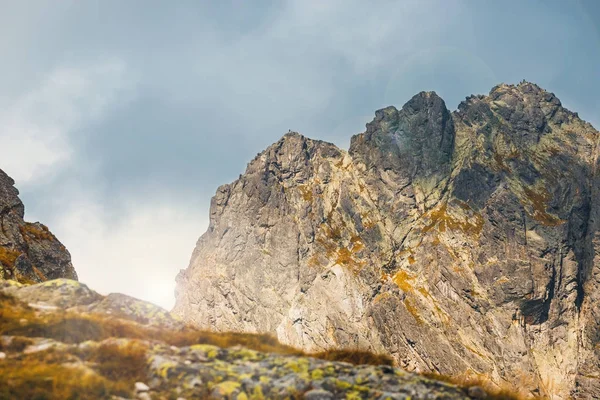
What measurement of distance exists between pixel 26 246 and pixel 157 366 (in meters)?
46.9

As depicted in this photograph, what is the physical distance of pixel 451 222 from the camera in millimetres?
169375

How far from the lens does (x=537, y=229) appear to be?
159 m

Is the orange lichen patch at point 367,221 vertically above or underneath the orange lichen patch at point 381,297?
above

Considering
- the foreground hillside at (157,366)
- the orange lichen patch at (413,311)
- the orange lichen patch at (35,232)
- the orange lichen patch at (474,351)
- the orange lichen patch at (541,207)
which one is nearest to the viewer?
the foreground hillside at (157,366)

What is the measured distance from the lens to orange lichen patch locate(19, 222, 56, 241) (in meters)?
52.5

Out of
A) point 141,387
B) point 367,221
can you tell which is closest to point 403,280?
point 367,221

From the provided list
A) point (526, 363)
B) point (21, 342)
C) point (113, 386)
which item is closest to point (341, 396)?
point (113, 386)

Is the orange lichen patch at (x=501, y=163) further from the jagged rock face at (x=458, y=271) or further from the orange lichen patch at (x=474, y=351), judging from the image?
the orange lichen patch at (x=474, y=351)

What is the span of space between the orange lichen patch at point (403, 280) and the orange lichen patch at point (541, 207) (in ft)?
176

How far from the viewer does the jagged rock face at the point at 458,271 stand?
140 m

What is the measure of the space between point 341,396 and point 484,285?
505 ft

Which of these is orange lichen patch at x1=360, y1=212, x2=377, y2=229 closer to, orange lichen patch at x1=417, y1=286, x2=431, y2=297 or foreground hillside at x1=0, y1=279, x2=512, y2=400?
orange lichen patch at x1=417, y1=286, x2=431, y2=297

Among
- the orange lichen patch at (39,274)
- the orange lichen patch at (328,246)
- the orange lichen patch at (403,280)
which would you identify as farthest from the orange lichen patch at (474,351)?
the orange lichen patch at (39,274)

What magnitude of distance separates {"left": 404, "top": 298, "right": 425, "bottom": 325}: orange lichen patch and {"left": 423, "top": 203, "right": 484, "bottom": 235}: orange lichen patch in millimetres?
34216
